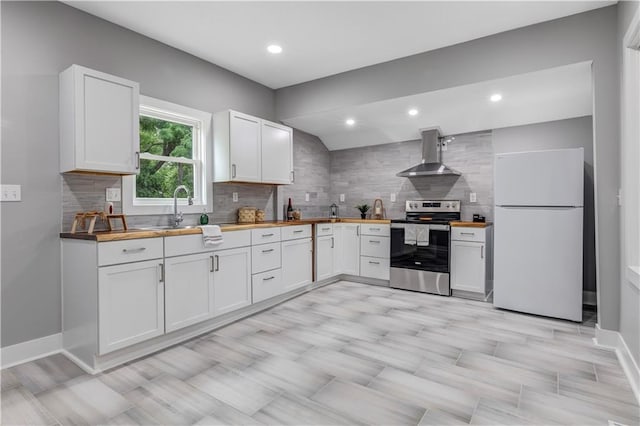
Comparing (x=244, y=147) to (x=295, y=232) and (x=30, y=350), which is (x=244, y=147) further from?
(x=30, y=350)

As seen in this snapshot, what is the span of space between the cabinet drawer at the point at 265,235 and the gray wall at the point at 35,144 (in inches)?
52.7

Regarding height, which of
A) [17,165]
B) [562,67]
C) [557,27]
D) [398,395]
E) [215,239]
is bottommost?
[398,395]

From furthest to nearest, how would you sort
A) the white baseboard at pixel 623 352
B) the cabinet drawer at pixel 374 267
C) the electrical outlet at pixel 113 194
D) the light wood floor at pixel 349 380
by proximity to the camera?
the cabinet drawer at pixel 374 267 < the electrical outlet at pixel 113 194 < the white baseboard at pixel 623 352 < the light wood floor at pixel 349 380

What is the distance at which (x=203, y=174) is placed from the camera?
367cm

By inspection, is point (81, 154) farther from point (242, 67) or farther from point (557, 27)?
point (557, 27)

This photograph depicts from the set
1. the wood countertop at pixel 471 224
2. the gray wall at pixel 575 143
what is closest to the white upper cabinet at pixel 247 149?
the wood countertop at pixel 471 224

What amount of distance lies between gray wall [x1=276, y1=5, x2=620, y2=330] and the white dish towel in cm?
223

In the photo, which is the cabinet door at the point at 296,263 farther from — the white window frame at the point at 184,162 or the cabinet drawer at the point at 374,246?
the white window frame at the point at 184,162

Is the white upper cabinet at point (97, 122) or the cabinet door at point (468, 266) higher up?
the white upper cabinet at point (97, 122)

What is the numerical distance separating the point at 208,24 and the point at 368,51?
1.54 meters

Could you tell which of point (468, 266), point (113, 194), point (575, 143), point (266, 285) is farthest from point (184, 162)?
point (575, 143)

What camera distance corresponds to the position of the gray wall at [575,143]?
12.2ft

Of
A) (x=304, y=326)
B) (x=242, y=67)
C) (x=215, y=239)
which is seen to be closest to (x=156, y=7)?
(x=242, y=67)

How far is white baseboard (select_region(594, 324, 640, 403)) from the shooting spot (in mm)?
2011
